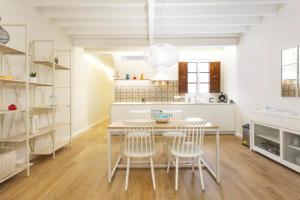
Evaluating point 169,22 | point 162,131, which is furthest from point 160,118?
point 169,22

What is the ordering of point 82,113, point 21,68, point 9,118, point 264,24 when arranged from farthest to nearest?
point 82,113 < point 264,24 < point 21,68 < point 9,118

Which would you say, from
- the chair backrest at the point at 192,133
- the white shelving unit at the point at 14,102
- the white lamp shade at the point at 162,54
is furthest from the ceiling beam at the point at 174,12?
the chair backrest at the point at 192,133

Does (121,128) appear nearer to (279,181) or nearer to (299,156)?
(279,181)

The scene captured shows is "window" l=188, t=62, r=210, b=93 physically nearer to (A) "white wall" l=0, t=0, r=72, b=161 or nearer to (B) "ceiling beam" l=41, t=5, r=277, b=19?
(B) "ceiling beam" l=41, t=5, r=277, b=19

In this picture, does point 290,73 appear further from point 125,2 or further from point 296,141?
point 125,2

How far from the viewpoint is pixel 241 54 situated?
520 cm

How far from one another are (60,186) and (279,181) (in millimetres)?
2960

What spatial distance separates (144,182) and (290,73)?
310 cm

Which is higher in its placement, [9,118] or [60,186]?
[9,118]

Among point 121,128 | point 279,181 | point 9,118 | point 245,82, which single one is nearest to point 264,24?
point 245,82

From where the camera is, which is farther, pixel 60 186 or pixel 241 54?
pixel 241 54

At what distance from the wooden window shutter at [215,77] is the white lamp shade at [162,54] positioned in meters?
3.83

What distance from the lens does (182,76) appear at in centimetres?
662

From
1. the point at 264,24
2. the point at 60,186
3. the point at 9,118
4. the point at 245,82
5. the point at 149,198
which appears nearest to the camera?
the point at 149,198
